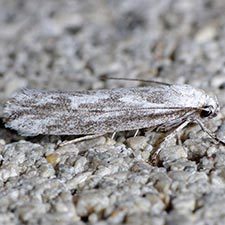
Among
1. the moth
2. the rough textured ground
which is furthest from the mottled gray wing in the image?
the rough textured ground

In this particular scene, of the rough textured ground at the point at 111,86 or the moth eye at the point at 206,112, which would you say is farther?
the moth eye at the point at 206,112

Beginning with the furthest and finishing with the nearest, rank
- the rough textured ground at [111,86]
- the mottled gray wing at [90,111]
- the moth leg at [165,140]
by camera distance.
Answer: the mottled gray wing at [90,111] < the moth leg at [165,140] < the rough textured ground at [111,86]

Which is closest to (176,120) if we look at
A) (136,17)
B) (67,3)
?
(136,17)

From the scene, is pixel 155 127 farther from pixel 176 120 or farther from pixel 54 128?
pixel 54 128

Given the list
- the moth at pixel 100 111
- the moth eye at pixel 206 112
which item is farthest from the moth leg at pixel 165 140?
the moth eye at pixel 206 112

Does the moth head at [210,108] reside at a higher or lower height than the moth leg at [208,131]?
higher

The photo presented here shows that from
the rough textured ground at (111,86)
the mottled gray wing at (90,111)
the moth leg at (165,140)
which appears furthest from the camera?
the mottled gray wing at (90,111)

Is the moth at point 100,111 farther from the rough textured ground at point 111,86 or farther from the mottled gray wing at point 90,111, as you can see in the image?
the rough textured ground at point 111,86

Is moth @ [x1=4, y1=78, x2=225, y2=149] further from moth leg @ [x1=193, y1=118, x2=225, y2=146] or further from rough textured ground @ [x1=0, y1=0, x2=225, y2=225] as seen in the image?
rough textured ground @ [x1=0, y1=0, x2=225, y2=225]
